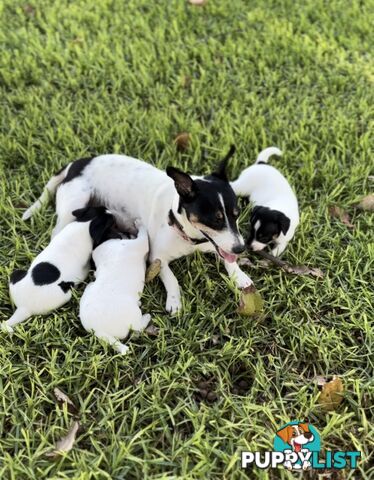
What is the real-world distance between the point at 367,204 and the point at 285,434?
1951 mm

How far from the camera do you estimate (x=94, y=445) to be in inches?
92.9

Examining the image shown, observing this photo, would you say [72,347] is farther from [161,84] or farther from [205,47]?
[205,47]

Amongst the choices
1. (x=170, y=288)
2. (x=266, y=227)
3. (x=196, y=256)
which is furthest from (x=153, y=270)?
(x=266, y=227)

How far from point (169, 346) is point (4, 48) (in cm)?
394

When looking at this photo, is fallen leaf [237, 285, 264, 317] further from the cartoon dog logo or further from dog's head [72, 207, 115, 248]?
dog's head [72, 207, 115, 248]

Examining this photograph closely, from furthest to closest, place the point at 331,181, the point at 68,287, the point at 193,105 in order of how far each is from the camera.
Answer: the point at 193,105, the point at 331,181, the point at 68,287

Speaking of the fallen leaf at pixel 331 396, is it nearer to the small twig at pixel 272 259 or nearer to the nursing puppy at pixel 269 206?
the small twig at pixel 272 259

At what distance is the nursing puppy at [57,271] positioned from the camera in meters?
2.81

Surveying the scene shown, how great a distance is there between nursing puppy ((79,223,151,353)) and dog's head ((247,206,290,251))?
0.78m

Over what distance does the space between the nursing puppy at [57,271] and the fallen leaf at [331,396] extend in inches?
61.8

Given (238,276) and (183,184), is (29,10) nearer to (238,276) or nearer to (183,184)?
(183,184)

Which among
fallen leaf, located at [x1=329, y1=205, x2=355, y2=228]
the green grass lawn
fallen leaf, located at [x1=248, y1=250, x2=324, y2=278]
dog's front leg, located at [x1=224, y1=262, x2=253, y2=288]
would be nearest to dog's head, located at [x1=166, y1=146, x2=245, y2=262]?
dog's front leg, located at [x1=224, y1=262, x2=253, y2=288]

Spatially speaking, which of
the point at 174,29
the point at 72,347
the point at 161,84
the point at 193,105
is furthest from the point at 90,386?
the point at 174,29

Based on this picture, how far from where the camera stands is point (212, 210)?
2.77 meters
